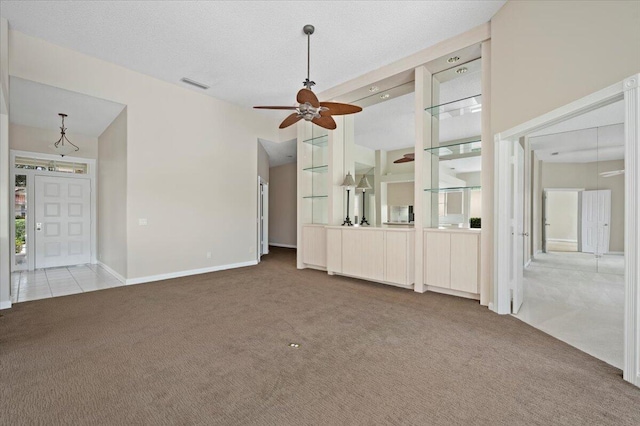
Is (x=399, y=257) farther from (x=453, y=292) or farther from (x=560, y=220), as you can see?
(x=560, y=220)

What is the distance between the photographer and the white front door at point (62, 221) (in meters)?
6.09

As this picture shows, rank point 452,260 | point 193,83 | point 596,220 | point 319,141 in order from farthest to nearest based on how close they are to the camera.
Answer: point 319,141
point 596,220
point 193,83
point 452,260

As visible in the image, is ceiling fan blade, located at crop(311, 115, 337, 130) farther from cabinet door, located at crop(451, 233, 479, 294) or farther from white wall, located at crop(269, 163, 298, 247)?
white wall, located at crop(269, 163, 298, 247)

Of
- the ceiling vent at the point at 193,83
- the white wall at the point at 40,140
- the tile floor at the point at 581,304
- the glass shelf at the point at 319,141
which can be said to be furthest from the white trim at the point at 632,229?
the white wall at the point at 40,140

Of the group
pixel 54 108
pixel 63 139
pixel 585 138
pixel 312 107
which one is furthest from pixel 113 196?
pixel 585 138

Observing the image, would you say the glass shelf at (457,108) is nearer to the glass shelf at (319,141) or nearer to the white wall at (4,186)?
the glass shelf at (319,141)

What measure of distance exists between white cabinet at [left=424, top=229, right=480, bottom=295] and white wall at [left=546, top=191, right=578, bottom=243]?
5.15 metres

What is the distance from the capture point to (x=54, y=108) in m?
4.93

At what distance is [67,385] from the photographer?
1.94m

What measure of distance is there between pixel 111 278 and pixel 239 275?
240 centimetres

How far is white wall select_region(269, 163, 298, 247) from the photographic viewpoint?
405 inches

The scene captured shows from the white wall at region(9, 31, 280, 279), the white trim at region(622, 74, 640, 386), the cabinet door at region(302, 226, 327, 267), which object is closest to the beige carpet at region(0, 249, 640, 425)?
the white trim at region(622, 74, 640, 386)

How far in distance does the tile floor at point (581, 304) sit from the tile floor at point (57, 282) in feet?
20.6

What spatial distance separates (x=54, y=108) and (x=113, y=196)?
176cm
